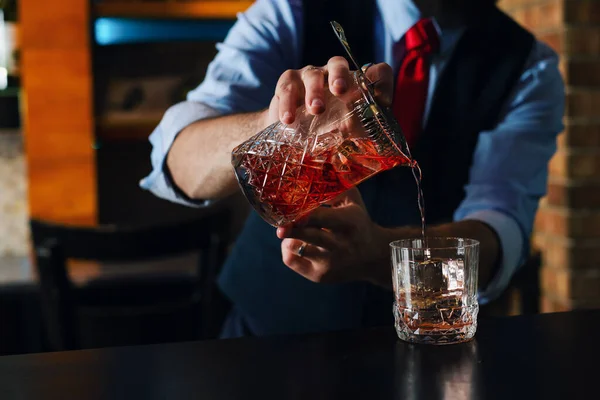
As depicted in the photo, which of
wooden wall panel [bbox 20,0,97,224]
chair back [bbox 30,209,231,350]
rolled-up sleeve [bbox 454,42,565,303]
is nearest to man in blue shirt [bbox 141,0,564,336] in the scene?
rolled-up sleeve [bbox 454,42,565,303]

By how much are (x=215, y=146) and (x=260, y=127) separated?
0.17 meters

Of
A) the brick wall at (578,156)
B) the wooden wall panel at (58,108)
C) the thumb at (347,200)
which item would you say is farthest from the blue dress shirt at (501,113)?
the wooden wall panel at (58,108)

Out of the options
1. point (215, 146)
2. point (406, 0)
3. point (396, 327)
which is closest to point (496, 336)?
point (396, 327)

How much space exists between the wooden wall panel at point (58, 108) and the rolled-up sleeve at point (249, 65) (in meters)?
1.33

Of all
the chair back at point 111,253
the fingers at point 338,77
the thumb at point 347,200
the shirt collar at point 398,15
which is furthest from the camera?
the chair back at point 111,253

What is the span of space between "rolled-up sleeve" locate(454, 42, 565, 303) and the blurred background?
0.65 metres

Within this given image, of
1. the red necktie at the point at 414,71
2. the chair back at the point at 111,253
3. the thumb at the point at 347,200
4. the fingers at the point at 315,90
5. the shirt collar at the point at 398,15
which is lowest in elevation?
the chair back at the point at 111,253

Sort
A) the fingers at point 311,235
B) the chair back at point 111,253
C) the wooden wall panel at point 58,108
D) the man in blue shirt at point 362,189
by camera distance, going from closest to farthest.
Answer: the fingers at point 311,235 < the man in blue shirt at point 362,189 < the chair back at point 111,253 < the wooden wall panel at point 58,108

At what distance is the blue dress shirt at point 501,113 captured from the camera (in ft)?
4.35

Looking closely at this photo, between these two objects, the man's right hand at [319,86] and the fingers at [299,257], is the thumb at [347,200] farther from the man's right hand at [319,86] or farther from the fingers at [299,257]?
the man's right hand at [319,86]

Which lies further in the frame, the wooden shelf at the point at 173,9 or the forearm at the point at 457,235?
the wooden shelf at the point at 173,9

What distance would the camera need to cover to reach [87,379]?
705 millimetres

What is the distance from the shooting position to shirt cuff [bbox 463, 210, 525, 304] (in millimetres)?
1310

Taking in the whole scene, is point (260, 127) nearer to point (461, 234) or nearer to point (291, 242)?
point (291, 242)
